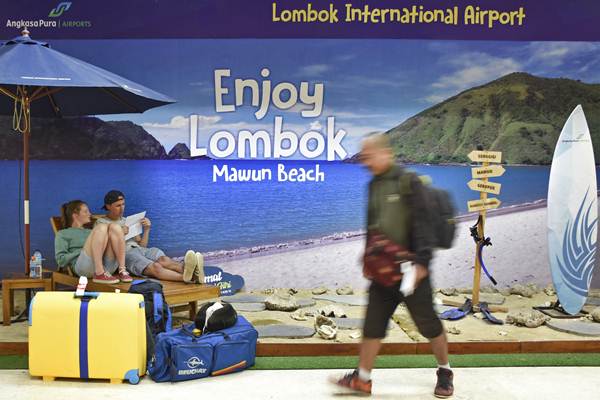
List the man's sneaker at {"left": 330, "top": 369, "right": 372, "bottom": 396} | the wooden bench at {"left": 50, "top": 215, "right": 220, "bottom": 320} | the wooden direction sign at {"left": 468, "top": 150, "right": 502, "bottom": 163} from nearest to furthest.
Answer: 1. the man's sneaker at {"left": 330, "top": 369, "right": 372, "bottom": 396}
2. the wooden bench at {"left": 50, "top": 215, "right": 220, "bottom": 320}
3. the wooden direction sign at {"left": 468, "top": 150, "right": 502, "bottom": 163}

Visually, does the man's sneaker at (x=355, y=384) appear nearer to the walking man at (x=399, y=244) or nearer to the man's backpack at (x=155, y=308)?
the walking man at (x=399, y=244)

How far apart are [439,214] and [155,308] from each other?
2149mm

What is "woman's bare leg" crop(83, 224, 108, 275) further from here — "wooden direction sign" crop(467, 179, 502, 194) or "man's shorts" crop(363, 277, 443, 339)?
"wooden direction sign" crop(467, 179, 502, 194)

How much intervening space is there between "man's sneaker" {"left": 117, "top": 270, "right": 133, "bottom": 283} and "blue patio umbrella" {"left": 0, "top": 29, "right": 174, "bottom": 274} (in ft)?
2.60

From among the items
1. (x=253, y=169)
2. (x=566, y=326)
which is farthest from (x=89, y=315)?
(x=566, y=326)

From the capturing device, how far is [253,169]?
777cm

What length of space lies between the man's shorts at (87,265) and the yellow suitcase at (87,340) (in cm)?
126

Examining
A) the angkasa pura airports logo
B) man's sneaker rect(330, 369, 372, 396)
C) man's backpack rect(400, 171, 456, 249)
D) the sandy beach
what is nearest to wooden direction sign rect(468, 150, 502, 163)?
the sandy beach

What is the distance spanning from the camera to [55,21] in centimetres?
753

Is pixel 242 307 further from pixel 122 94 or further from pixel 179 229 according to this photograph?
pixel 122 94

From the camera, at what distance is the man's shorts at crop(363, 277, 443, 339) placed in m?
4.43

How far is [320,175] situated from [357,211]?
530mm

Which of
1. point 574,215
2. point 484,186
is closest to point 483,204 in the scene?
point 484,186

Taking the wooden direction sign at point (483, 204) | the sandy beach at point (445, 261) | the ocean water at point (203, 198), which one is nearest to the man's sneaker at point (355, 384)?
the wooden direction sign at point (483, 204)
